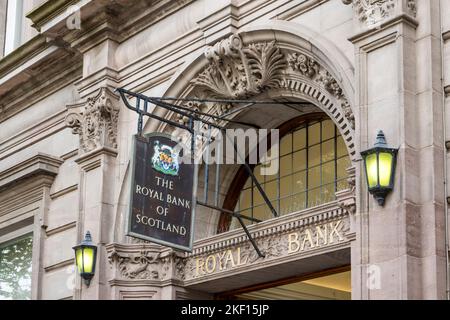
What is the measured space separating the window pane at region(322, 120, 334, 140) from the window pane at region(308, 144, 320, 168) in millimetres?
213

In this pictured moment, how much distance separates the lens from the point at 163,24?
18359 mm

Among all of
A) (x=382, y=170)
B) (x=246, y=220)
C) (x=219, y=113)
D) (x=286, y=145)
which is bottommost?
(x=382, y=170)

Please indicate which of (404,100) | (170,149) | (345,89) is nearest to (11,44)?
(170,149)

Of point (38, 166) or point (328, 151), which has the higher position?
point (38, 166)

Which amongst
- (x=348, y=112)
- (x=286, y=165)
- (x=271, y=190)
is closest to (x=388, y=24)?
(x=348, y=112)

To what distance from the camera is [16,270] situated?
869 inches

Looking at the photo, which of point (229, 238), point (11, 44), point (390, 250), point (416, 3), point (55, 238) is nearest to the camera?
point (390, 250)

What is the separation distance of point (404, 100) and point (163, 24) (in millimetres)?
6279

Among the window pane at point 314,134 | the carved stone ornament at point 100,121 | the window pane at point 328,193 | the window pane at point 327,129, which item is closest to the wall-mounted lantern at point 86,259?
the carved stone ornament at point 100,121

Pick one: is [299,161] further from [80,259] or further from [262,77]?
[80,259]

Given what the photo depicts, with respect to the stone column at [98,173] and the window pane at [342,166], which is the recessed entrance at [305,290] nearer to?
the window pane at [342,166]

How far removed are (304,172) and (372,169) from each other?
12.1 ft
